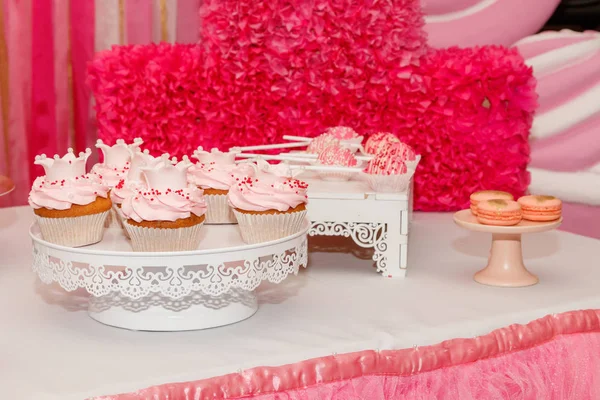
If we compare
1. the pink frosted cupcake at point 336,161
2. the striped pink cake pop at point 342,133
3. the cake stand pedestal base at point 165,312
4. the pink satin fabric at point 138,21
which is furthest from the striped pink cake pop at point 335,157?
the pink satin fabric at point 138,21

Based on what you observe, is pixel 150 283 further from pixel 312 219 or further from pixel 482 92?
pixel 482 92

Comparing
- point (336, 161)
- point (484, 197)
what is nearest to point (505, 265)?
point (484, 197)

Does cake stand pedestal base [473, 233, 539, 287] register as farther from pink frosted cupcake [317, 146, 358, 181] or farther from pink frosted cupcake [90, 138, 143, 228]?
pink frosted cupcake [90, 138, 143, 228]

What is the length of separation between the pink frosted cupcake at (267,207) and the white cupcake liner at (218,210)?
9 centimetres

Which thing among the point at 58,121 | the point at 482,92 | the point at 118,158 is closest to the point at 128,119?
the point at 58,121

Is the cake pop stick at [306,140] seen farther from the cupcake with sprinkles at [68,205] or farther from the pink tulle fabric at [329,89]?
the cupcake with sprinkles at [68,205]

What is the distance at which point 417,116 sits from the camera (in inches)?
81.5

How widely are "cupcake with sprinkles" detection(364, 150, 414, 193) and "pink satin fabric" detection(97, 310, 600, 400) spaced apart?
0.35m

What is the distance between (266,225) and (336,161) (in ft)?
1.42

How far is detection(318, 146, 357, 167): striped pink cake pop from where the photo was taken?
1629 millimetres

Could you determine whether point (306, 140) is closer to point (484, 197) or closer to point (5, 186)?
point (484, 197)

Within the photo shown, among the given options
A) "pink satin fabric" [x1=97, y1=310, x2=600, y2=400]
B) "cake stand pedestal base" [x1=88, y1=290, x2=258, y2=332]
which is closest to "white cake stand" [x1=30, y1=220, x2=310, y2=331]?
"cake stand pedestal base" [x1=88, y1=290, x2=258, y2=332]

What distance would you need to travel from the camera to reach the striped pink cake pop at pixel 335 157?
163 centimetres

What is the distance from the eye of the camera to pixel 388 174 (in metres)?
1.49
